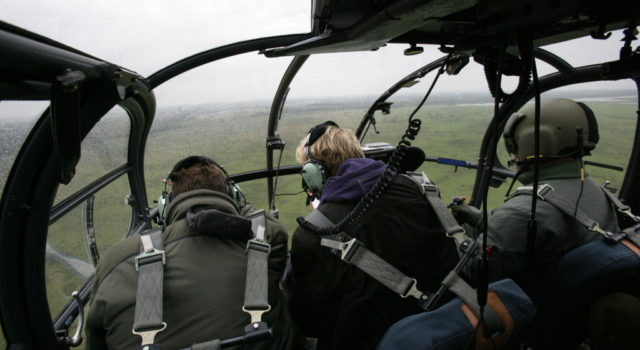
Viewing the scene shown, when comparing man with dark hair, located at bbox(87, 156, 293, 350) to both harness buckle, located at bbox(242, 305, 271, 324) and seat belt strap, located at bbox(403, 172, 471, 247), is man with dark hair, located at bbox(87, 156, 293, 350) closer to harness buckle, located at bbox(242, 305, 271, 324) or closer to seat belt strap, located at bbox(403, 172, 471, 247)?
harness buckle, located at bbox(242, 305, 271, 324)

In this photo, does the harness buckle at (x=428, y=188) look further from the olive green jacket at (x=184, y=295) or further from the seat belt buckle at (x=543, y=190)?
the olive green jacket at (x=184, y=295)

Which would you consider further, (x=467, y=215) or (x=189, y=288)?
(x=467, y=215)

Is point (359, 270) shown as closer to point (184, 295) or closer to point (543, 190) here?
point (184, 295)

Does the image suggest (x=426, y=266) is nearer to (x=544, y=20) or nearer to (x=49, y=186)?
(x=544, y=20)

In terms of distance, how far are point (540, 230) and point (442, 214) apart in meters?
0.67

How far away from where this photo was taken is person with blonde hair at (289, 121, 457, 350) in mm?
1317

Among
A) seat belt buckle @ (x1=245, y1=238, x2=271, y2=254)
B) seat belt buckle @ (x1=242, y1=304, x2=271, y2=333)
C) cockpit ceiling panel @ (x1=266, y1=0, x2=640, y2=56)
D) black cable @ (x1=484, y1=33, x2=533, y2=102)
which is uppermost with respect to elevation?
cockpit ceiling panel @ (x1=266, y1=0, x2=640, y2=56)

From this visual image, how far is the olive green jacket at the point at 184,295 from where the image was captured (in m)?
1.14

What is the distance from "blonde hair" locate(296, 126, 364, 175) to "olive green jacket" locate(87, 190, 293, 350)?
0.73 meters

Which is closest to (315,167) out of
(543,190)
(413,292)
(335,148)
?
(335,148)

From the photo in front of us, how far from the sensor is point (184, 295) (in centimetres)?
120

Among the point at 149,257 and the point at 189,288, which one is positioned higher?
the point at 149,257

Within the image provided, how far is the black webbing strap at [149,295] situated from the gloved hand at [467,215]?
75.8 inches

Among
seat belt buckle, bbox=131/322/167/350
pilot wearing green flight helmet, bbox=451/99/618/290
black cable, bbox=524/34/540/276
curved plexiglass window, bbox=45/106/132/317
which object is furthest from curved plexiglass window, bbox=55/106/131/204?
pilot wearing green flight helmet, bbox=451/99/618/290
